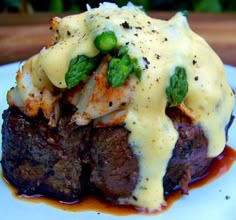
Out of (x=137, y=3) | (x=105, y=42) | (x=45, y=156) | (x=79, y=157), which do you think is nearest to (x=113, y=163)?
(x=79, y=157)

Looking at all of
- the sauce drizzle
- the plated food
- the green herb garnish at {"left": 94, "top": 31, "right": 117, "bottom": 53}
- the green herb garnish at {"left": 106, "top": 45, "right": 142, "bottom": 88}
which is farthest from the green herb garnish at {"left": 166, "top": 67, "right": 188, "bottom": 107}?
the sauce drizzle

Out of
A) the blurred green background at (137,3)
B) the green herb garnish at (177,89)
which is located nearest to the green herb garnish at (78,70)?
the green herb garnish at (177,89)

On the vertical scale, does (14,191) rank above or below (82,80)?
below

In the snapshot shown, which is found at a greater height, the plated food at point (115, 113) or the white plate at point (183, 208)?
the plated food at point (115, 113)

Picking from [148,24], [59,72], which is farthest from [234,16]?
[59,72]

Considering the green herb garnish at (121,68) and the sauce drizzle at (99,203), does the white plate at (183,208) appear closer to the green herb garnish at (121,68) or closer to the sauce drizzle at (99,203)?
the sauce drizzle at (99,203)

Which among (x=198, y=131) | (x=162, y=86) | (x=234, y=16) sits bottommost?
(x=234, y=16)

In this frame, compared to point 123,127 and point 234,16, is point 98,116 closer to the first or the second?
point 123,127

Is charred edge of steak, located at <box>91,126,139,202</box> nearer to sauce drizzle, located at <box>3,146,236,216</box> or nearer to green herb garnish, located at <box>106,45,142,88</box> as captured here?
sauce drizzle, located at <box>3,146,236,216</box>
